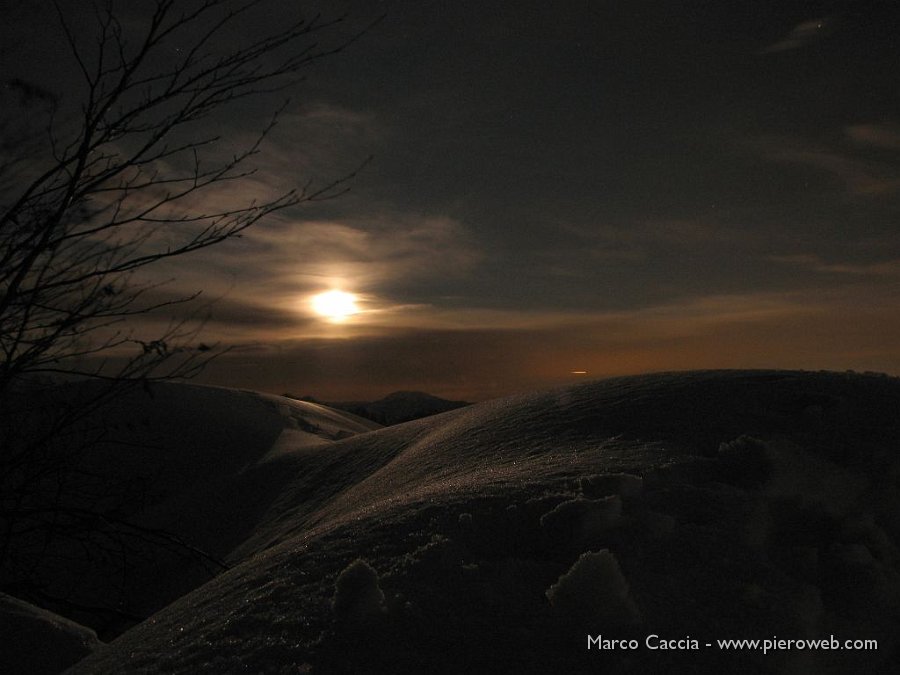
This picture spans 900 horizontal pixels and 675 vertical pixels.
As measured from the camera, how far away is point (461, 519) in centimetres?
150

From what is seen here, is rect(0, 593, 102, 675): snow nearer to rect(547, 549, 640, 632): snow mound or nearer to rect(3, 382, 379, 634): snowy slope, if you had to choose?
rect(3, 382, 379, 634): snowy slope

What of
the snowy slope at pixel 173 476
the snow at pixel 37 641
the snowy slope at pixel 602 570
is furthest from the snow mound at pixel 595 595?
the snow at pixel 37 641

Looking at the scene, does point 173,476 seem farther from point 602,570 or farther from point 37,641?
point 602,570

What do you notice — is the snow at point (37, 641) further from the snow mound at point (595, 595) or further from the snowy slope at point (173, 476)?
the snow mound at point (595, 595)

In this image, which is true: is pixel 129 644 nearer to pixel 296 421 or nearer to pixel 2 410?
pixel 2 410

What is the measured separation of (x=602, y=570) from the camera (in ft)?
3.96

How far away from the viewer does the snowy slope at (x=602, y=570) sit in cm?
114

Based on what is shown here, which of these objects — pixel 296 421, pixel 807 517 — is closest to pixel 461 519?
pixel 807 517

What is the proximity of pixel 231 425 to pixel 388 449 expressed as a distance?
542cm

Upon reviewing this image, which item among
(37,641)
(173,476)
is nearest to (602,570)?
(37,641)

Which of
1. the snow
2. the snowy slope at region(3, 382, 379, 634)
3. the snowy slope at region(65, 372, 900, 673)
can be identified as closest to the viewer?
the snowy slope at region(65, 372, 900, 673)

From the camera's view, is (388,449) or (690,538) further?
(388,449)

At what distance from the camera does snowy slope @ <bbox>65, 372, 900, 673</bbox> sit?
1.14 meters

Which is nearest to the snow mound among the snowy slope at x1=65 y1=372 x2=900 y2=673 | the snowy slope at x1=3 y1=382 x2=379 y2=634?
the snowy slope at x1=65 y1=372 x2=900 y2=673
